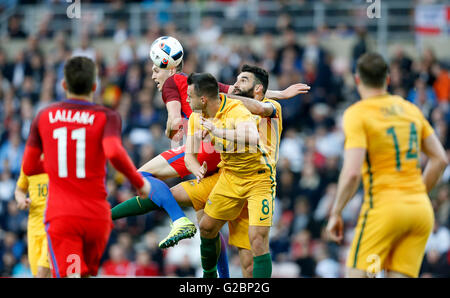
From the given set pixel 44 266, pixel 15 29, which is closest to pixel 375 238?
pixel 44 266

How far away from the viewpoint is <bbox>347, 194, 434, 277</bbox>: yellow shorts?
6.19m

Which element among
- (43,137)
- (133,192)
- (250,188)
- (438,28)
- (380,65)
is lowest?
(133,192)

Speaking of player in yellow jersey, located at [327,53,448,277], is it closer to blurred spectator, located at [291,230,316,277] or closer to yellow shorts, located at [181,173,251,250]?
yellow shorts, located at [181,173,251,250]

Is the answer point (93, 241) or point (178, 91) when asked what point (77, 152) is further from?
point (178, 91)

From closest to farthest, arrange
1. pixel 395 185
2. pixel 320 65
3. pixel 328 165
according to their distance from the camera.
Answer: pixel 395 185 → pixel 328 165 → pixel 320 65

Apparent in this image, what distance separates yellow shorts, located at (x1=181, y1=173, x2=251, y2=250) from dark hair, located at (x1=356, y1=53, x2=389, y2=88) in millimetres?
2803

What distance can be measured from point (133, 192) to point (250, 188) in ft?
25.2

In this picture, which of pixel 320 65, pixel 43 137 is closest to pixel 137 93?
pixel 320 65

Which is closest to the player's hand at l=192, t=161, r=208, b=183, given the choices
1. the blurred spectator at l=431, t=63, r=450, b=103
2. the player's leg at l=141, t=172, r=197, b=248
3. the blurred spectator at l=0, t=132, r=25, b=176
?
the player's leg at l=141, t=172, r=197, b=248

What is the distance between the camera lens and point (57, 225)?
21.0 feet

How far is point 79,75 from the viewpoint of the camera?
648 cm

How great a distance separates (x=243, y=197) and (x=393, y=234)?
237cm

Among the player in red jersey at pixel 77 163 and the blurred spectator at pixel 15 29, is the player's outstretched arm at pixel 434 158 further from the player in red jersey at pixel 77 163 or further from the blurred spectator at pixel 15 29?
the blurred spectator at pixel 15 29
